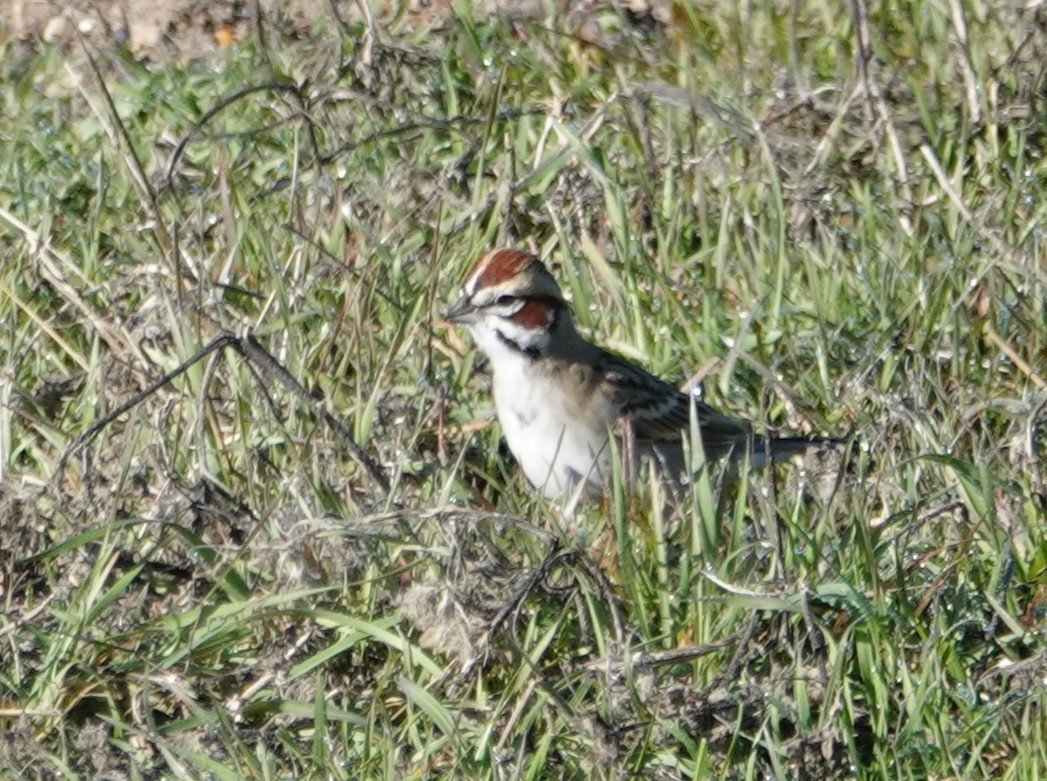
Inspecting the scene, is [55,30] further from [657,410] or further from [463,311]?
[657,410]

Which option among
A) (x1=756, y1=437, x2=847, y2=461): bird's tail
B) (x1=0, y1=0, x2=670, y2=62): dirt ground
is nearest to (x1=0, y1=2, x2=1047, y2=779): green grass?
(x1=756, y1=437, x2=847, y2=461): bird's tail

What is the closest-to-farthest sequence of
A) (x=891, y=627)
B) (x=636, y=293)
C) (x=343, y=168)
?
(x=891, y=627)
(x=636, y=293)
(x=343, y=168)

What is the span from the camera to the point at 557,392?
4680 millimetres

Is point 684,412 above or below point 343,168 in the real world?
below

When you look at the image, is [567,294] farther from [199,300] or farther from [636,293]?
[199,300]

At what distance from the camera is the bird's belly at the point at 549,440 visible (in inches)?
177

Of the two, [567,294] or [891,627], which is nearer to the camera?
[891,627]

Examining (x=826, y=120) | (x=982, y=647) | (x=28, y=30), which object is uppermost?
(x=28, y=30)

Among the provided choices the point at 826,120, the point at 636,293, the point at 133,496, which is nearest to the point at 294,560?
the point at 133,496

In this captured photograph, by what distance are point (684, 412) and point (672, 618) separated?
1.13 metres

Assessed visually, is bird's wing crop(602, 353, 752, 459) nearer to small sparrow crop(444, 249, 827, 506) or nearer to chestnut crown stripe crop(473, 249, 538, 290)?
small sparrow crop(444, 249, 827, 506)

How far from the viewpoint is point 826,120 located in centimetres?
576

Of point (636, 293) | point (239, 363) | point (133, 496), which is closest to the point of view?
point (133, 496)

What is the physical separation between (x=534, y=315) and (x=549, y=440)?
0.34m
